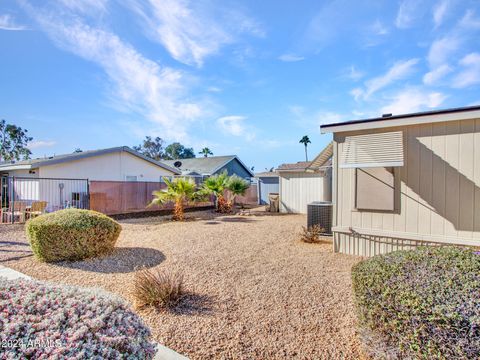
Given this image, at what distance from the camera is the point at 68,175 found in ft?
47.8

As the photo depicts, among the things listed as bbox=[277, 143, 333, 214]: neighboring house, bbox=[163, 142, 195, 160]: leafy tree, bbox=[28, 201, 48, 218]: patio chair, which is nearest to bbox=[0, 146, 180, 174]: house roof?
bbox=[28, 201, 48, 218]: patio chair

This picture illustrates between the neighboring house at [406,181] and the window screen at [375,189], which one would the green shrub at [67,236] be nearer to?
the neighboring house at [406,181]

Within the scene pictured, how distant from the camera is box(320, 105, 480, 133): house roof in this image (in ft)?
16.4

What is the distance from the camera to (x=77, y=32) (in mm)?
8211

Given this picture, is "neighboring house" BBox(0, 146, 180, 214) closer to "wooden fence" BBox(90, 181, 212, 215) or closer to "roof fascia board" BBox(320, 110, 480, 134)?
"wooden fence" BBox(90, 181, 212, 215)

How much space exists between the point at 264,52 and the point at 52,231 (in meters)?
9.60

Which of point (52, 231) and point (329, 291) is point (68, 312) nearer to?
point (329, 291)

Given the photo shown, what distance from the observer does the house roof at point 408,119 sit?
4992 mm

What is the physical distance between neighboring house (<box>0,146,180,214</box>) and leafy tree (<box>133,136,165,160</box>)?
33724 mm

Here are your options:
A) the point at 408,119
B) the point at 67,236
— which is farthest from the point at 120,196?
the point at 408,119

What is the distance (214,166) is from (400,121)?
2070 centimetres

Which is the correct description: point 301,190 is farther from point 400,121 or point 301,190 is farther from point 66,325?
point 66,325

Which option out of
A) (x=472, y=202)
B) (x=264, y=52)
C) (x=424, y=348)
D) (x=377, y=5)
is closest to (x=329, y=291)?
(x=424, y=348)

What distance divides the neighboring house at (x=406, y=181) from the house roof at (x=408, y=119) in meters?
0.02
